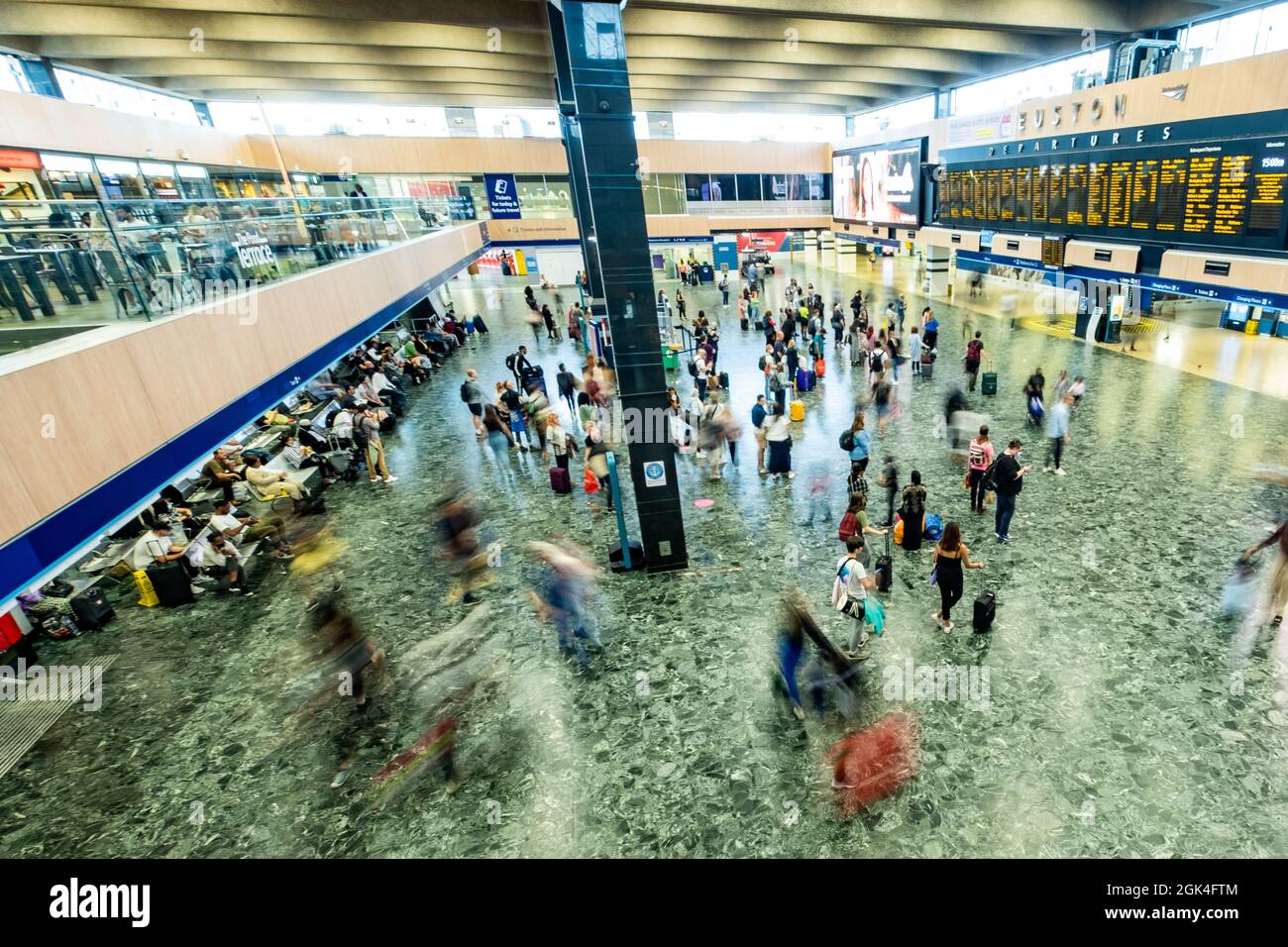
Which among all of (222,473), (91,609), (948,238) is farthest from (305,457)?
(948,238)

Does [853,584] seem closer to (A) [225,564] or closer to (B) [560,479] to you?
(B) [560,479]

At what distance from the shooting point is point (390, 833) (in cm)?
488

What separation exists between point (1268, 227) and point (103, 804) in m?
20.7

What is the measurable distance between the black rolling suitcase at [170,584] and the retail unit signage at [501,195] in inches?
1311

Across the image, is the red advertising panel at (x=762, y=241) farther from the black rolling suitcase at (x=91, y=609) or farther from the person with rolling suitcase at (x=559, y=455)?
the black rolling suitcase at (x=91, y=609)

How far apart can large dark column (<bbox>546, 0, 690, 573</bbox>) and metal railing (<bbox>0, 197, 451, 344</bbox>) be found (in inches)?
201

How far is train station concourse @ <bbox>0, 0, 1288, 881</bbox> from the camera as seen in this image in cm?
491

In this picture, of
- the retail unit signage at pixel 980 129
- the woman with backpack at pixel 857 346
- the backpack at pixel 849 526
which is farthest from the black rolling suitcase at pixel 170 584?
the retail unit signage at pixel 980 129

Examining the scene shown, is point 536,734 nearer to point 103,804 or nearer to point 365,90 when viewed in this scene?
point 103,804

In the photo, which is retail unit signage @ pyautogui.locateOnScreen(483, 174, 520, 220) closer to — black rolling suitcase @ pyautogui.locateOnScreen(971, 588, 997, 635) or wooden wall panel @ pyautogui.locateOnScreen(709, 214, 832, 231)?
wooden wall panel @ pyautogui.locateOnScreen(709, 214, 832, 231)

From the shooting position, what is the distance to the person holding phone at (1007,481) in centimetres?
784

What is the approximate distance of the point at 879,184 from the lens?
28828 millimetres

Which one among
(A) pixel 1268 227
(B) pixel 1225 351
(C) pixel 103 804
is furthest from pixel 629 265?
(B) pixel 1225 351

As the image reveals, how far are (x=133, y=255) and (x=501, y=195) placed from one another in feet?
111
